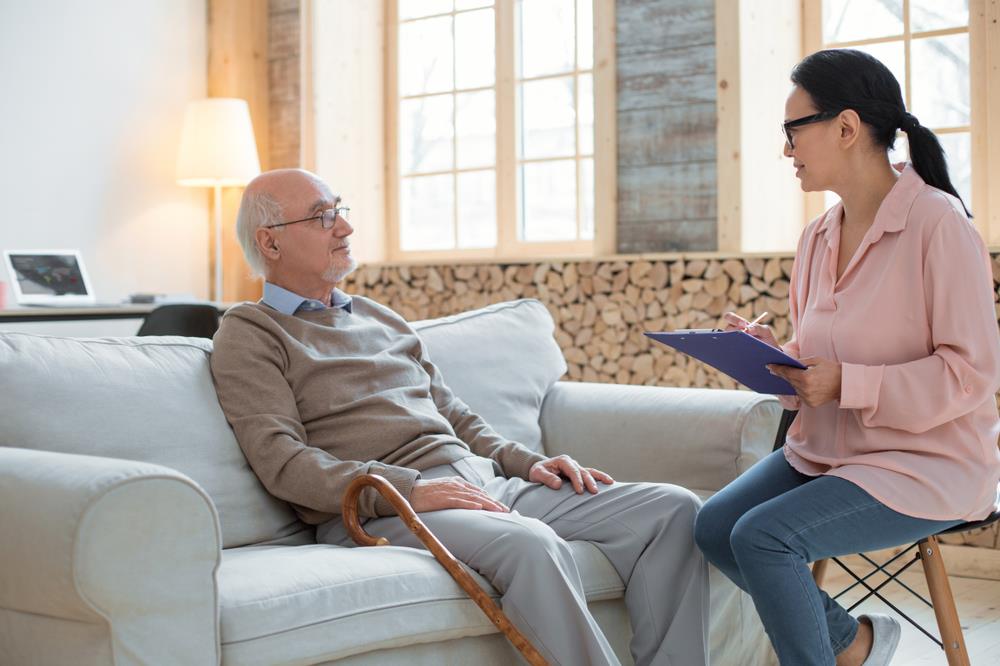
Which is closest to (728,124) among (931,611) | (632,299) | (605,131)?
(605,131)

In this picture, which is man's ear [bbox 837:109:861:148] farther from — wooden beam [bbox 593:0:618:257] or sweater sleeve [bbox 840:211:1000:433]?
wooden beam [bbox 593:0:618:257]

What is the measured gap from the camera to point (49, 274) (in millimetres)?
4570

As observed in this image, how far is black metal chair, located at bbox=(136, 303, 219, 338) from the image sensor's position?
3.76 metres

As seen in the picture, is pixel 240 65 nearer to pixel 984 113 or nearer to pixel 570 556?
pixel 984 113

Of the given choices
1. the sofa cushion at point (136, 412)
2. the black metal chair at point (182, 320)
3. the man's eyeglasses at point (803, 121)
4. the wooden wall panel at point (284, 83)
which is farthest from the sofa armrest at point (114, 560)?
the wooden wall panel at point (284, 83)

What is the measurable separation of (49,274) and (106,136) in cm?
76

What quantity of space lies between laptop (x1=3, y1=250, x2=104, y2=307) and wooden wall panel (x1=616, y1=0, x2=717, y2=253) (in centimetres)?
219

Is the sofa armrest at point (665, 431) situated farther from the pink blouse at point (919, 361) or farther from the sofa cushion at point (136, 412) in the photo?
the sofa cushion at point (136, 412)

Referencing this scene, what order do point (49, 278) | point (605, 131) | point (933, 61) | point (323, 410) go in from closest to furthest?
point (323, 410) < point (933, 61) < point (605, 131) < point (49, 278)

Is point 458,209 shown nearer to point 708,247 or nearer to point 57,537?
point 708,247

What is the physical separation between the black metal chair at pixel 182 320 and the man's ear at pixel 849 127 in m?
2.32

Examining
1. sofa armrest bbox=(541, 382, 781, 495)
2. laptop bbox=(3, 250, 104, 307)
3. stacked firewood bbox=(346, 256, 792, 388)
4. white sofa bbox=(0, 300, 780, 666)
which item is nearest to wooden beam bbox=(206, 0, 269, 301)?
laptop bbox=(3, 250, 104, 307)

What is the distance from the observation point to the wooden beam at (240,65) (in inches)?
210

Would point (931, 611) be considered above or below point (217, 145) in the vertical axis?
below
